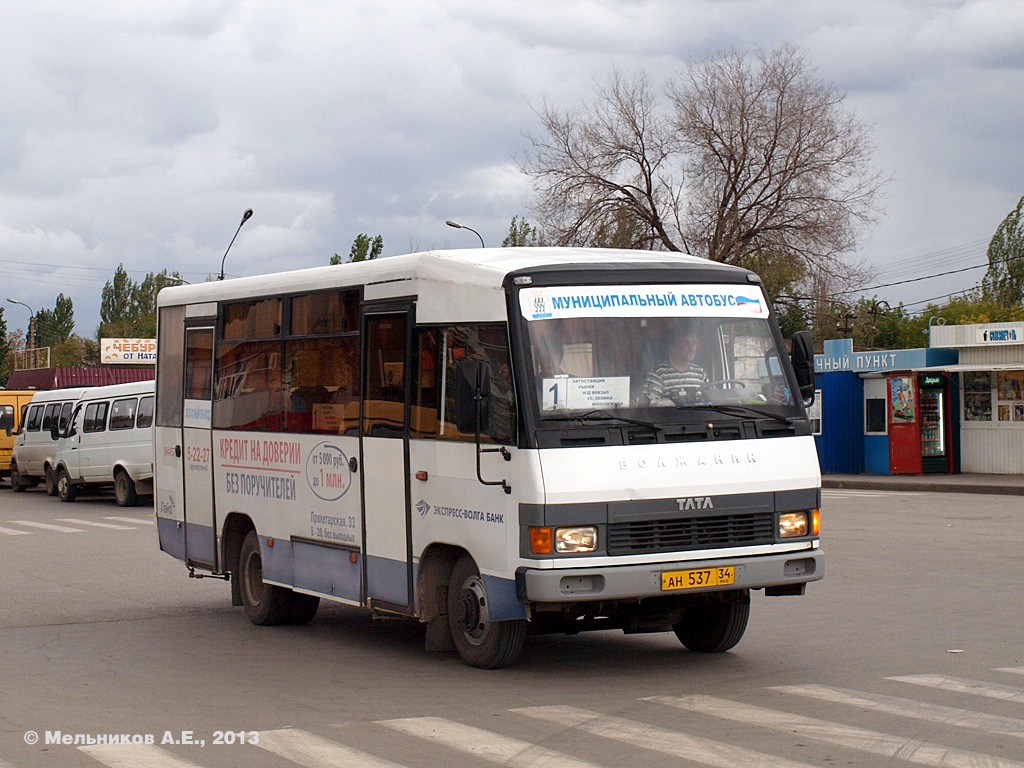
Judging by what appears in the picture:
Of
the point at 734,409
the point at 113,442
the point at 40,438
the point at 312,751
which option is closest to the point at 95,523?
the point at 113,442

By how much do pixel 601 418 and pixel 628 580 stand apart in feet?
3.31

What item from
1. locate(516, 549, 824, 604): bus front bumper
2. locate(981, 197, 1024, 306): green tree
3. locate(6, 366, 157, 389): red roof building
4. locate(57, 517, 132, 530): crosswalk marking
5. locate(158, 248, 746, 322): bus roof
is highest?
locate(981, 197, 1024, 306): green tree

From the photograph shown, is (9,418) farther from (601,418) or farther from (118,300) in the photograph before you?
(118,300)

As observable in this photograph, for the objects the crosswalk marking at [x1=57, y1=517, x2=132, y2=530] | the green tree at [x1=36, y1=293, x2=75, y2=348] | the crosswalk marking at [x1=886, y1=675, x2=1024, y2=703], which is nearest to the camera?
the crosswalk marking at [x1=886, y1=675, x2=1024, y2=703]

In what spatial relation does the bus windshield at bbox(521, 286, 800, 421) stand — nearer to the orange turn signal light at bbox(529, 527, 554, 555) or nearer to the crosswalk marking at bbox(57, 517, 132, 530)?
the orange turn signal light at bbox(529, 527, 554, 555)

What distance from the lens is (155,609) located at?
45.3 feet

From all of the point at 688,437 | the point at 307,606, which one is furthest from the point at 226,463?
the point at 688,437

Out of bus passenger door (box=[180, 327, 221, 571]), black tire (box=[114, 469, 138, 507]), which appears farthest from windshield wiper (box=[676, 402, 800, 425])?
black tire (box=[114, 469, 138, 507])

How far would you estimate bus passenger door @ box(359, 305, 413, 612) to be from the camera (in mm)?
10078

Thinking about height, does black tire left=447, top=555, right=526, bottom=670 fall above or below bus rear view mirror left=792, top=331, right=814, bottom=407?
below

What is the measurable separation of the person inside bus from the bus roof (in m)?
0.54

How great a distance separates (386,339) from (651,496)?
2.48 metres

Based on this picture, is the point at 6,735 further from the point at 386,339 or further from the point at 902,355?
the point at 902,355

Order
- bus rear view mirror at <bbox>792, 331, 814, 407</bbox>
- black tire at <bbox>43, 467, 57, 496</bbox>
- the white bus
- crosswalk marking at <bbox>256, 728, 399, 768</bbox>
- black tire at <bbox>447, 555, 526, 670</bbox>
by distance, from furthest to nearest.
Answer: black tire at <bbox>43, 467, 57, 496</bbox> < bus rear view mirror at <bbox>792, 331, 814, 407</bbox> < black tire at <bbox>447, 555, 526, 670</bbox> < the white bus < crosswalk marking at <bbox>256, 728, 399, 768</bbox>
